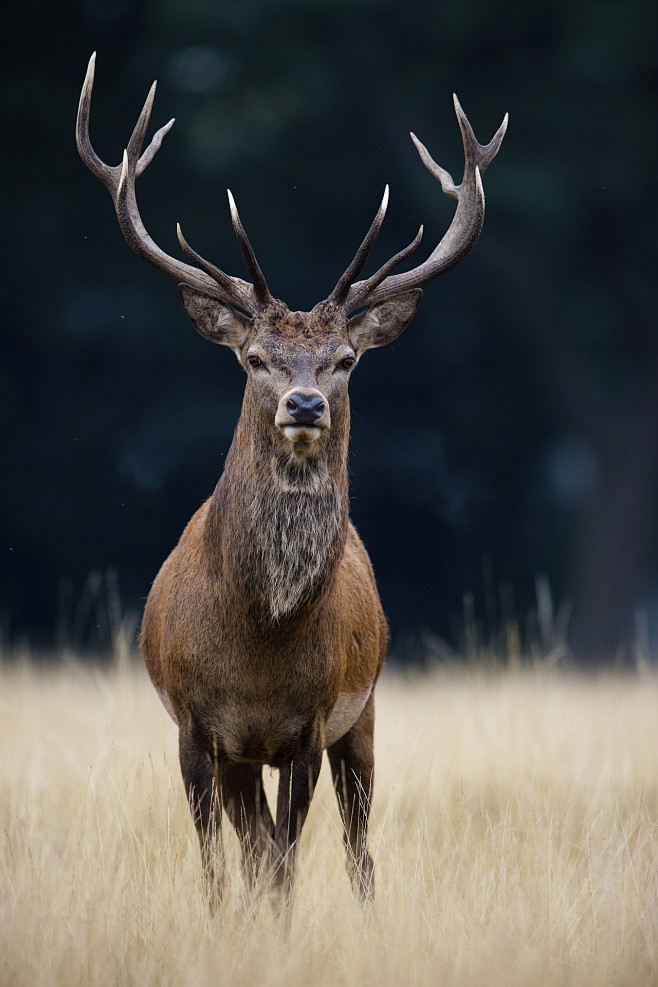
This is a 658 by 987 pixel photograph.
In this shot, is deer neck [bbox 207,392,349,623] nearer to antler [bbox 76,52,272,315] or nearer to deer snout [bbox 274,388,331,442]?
deer snout [bbox 274,388,331,442]

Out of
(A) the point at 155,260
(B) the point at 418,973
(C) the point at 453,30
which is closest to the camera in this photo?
(B) the point at 418,973

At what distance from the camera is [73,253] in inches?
512

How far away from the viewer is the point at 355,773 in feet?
17.9

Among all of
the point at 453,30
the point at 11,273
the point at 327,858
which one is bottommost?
the point at 327,858

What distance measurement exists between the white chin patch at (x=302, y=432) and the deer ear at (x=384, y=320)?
28.7 inches

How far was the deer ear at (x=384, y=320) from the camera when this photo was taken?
504cm

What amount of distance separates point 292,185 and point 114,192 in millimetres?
7942

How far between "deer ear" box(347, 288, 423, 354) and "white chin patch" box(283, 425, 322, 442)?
730 millimetres

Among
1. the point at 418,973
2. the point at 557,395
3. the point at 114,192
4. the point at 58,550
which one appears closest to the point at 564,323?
the point at 557,395

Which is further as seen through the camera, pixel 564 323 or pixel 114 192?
pixel 564 323

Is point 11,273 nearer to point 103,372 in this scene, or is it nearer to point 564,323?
point 103,372

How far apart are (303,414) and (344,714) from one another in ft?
4.24

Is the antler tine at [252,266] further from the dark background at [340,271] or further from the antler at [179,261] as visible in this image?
the dark background at [340,271]

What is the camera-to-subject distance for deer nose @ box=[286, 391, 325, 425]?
4312 mm
